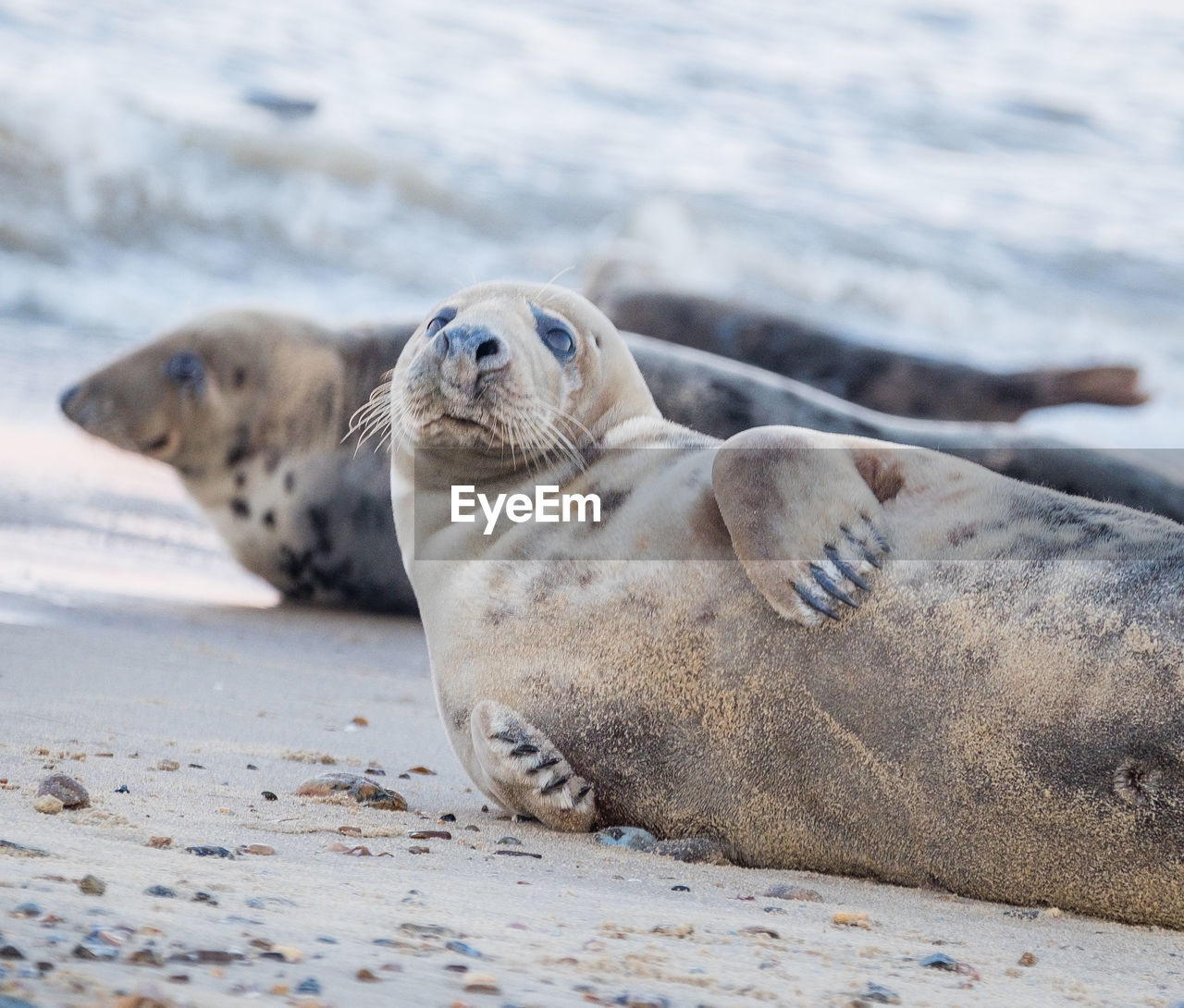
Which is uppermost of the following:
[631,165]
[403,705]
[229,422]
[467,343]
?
[631,165]

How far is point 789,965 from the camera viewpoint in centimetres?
221

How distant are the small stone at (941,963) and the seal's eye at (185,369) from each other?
14.5 feet

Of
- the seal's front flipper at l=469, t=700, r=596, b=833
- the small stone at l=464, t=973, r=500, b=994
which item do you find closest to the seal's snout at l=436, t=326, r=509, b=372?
the seal's front flipper at l=469, t=700, r=596, b=833

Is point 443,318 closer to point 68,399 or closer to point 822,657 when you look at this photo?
point 822,657

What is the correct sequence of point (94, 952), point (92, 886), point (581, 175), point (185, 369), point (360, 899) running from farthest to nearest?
1. point (581, 175)
2. point (185, 369)
3. point (360, 899)
4. point (92, 886)
5. point (94, 952)

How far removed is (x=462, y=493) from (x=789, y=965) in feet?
5.03

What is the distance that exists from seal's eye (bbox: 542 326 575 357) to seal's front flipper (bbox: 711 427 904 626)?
0.59m

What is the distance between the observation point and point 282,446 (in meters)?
6.35

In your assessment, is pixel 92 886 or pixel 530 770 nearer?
pixel 92 886

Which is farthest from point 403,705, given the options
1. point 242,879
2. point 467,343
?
point 242,879

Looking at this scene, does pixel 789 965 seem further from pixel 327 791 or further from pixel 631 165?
pixel 631 165

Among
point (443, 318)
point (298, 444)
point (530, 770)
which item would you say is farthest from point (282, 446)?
point (530, 770)

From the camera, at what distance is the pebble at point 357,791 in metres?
3.19

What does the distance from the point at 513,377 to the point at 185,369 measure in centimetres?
321
